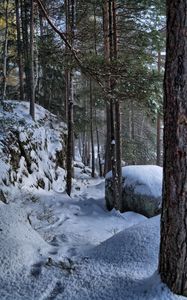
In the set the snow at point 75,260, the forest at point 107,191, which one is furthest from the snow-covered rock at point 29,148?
the snow at point 75,260

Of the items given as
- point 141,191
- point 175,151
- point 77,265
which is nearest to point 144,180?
point 141,191

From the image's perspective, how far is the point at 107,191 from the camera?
10.1m

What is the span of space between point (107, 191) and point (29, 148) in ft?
8.85

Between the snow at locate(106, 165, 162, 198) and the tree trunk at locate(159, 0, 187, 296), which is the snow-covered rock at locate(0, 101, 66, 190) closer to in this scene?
the snow at locate(106, 165, 162, 198)

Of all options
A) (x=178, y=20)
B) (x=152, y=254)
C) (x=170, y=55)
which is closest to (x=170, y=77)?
(x=170, y=55)

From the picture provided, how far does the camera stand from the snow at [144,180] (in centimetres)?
918

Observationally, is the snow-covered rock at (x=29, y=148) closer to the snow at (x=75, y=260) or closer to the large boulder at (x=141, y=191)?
the snow at (x=75, y=260)

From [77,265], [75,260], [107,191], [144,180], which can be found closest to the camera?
[77,265]

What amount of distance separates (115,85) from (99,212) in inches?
146

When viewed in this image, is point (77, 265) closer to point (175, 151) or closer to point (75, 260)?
point (75, 260)

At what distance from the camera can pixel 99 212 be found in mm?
9719

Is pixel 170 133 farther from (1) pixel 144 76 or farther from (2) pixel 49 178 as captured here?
(2) pixel 49 178

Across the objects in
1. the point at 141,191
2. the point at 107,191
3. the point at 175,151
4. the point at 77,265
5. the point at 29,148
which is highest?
the point at 175,151

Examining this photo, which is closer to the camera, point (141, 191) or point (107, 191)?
point (141, 191)
